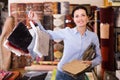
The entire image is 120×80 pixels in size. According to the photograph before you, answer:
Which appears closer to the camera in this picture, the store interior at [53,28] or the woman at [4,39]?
the store interior at [53,28]

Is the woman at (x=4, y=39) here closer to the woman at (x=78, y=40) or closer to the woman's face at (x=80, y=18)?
the woman at (x=78, y=40)

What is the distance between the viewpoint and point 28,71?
142 cm

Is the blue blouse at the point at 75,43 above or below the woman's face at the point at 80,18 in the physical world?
below

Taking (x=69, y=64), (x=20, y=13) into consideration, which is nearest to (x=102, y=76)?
(x=69, y=64)

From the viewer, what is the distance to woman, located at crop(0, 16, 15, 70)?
1420 mm

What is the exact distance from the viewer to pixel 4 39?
1.43 metres

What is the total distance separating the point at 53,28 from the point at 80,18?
16 centimetres

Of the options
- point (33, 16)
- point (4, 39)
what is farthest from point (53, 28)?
point (4, 39)

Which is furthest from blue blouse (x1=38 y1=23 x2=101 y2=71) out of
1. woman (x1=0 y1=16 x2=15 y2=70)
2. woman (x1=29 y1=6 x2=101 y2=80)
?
woman (x1=0 y1=16 x2=15 y2=70)

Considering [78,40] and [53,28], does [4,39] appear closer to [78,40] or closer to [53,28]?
[53,28]

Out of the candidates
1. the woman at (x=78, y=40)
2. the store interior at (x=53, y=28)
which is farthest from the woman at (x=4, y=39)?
the woman at (x=78, y=40)

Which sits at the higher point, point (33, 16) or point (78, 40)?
point (33, 16)

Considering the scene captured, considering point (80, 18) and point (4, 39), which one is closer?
point (80, 18)

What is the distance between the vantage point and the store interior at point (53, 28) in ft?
4.30
